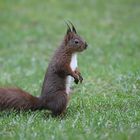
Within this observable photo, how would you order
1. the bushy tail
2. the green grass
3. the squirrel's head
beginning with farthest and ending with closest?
the squirrel's head
the bushy tail
the green grass

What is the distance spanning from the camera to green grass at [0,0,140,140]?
6426mm

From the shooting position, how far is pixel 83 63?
1272cm

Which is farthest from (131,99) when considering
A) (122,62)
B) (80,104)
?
(122,62)

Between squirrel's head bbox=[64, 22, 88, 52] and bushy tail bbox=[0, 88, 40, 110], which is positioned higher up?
squirrel's head bbox=[64, 22, 88, 52]

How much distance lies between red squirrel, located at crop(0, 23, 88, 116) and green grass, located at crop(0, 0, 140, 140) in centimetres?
15

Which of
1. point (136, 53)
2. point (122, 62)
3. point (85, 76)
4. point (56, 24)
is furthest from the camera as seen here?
point (56, 24)

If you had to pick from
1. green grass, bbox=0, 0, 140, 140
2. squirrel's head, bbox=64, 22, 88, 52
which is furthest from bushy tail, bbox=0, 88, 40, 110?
squirrel's head, bbox=64, 22, 88, 52

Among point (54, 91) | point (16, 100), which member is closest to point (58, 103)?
point (54, 91)

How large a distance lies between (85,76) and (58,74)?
341cm

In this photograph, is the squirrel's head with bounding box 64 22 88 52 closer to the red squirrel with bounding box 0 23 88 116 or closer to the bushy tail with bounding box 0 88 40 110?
the red squirrel with bounding box 0 23 88 116

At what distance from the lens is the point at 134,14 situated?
19594 millimetres

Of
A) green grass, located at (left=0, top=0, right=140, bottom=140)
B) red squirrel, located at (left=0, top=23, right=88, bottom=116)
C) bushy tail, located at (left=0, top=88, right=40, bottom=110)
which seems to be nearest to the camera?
green grass, located at (left=0, top=0, right=140, bottom=140)

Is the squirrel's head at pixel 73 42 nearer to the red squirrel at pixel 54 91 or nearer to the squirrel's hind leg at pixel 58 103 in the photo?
the red squirrel at pixel 54 91

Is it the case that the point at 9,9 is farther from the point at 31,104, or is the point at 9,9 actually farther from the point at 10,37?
the point at 31,104
